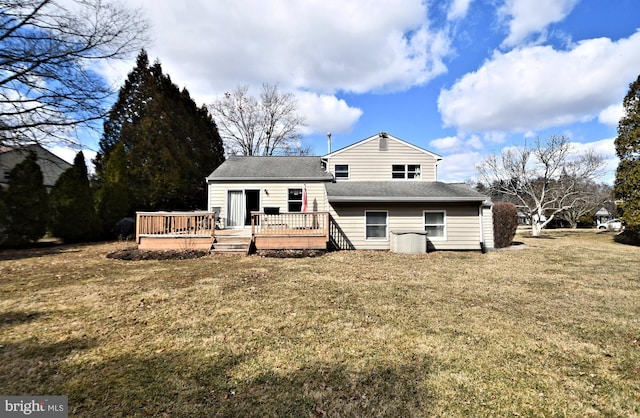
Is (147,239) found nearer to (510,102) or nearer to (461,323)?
(461,323)

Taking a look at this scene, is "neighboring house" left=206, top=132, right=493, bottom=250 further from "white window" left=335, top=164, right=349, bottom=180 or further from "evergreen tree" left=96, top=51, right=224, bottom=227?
"evergreen tree" left=96, top=51, right=224, bottom=227

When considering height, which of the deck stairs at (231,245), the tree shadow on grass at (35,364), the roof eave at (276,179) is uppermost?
the roof eave at (276,179)

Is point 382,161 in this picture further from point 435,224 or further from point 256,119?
point 256,119

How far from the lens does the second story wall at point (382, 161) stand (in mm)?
13664

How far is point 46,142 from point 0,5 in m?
4.68

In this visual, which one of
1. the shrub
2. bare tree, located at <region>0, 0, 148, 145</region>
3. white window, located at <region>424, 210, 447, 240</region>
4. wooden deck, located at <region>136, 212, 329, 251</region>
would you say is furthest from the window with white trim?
the shrub

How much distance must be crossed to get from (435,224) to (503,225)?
15.5ft

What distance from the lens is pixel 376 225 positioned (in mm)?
12266

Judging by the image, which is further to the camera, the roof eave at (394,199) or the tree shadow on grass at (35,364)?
the roof eave at (394,199)

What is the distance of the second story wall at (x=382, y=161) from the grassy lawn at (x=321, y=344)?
7.28 m

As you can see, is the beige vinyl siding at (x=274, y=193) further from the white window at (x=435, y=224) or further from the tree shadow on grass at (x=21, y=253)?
the tree shadow on grass at (x=21, y=253)

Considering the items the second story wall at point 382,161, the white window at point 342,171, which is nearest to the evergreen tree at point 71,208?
the second story wall at point 382,161

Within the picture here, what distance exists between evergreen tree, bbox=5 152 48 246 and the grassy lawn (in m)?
7.04

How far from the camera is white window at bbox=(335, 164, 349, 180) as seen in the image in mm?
13852
